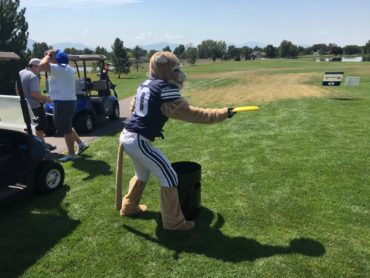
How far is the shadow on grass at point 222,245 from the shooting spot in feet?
12.6

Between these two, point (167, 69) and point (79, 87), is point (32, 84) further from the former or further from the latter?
point (167, 69)

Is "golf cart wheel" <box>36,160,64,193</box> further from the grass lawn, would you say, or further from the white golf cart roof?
the white golf cart roof

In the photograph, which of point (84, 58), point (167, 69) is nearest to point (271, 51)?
point (84, 58)

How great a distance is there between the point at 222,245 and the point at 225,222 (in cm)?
53

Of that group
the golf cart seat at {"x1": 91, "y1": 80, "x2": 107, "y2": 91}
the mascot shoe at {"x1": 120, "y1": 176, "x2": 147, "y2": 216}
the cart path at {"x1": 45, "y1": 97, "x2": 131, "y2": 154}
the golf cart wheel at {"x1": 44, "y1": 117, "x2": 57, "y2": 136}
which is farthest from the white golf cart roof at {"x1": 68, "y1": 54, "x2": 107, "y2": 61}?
the mascot shoe at {"x1": 120, "y1": 176, "x2": 147, "y2": 216}

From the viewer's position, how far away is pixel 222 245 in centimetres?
404

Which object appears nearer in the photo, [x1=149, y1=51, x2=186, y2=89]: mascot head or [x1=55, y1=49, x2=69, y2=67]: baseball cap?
[x1=149, y1=51, x2=186, y2=89]: mascot head

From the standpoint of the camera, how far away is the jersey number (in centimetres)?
389

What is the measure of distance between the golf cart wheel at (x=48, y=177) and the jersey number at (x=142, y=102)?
215 cm

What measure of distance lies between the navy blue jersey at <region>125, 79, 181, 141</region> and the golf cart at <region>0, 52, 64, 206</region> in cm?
178

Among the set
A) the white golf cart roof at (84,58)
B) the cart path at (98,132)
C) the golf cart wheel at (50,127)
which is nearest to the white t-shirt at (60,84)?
the cart path at (98,132)

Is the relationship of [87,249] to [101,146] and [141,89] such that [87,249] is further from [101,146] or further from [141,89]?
[101,146]

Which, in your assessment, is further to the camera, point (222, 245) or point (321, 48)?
point (321, 48)

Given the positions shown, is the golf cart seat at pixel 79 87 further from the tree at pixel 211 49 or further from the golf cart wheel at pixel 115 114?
the tree at pixel 211 49
